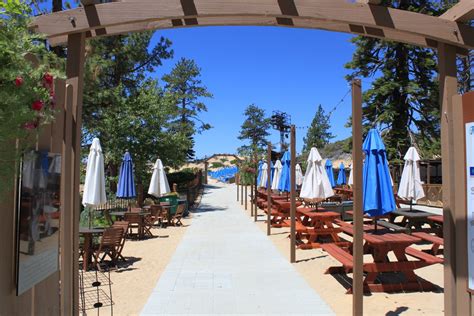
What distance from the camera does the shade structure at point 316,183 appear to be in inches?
425

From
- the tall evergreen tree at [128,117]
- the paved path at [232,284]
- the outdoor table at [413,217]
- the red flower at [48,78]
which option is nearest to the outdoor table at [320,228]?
the paved path at [232,284]

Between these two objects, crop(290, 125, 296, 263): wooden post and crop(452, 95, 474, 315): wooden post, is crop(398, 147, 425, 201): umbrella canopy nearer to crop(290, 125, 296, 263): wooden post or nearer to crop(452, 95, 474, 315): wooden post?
crop(290, 125, 296, 263): wooden post

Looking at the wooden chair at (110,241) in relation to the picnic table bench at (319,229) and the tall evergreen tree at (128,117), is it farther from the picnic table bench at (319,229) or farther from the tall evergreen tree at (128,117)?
the tall evergreen tree at (128,117)

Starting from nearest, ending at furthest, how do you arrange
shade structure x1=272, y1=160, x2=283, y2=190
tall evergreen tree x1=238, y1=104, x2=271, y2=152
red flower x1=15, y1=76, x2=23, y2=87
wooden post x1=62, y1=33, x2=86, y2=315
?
red flower x1=15, y1=76, x2=23, y2=87 < wooden post x1=62, y1=33, x2=86, y2=315 < shade structure x1=272, y1=160, x2=283, y2=190 < tall evergreen tree x1=238, y1=104, x2=271, y2=152

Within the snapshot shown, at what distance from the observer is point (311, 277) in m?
7.91

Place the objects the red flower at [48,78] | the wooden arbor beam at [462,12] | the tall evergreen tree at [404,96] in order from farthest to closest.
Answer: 1. the tall evergreen tree at [404,96]
2. the wooden arbor beam at [462,12]
3. the red flower at [48,78]

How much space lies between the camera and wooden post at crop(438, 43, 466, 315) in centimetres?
398

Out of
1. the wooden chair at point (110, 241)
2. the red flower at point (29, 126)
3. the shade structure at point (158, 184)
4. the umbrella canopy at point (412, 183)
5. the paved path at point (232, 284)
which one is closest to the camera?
the red flower at point (29, 126)

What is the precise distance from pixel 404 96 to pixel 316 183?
20.5m

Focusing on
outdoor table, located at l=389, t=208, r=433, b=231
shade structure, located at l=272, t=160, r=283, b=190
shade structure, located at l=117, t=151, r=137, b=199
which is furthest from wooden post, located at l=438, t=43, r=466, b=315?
shade structure, located at l=272, t=160, r=283, b=190

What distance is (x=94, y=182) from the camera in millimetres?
9414

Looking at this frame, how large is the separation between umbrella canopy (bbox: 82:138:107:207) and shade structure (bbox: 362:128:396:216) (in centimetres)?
551

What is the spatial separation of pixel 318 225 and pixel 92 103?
432 inches

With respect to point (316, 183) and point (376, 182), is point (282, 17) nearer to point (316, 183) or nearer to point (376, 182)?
point (376, 182)
